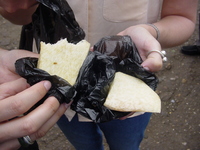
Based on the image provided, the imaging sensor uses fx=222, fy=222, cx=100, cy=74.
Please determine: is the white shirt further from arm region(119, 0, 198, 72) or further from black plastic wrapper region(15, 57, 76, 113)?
black plastic wrapper region(15, 57, 76, 113)

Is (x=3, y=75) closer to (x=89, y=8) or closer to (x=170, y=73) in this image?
(x=89, y=8)

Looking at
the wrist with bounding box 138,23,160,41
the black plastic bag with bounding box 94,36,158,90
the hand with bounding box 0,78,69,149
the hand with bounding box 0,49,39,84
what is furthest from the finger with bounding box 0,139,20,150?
the wrist with bounding box 138,23,160,41

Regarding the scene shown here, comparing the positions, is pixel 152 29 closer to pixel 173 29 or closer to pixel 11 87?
pixel 173 29

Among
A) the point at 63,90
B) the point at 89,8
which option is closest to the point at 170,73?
the point at 89,8

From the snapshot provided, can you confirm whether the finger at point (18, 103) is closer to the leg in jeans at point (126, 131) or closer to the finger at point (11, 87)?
the finger at point (11, 87)

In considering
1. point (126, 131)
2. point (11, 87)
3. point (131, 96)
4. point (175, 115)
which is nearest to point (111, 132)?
point (126, 131)
